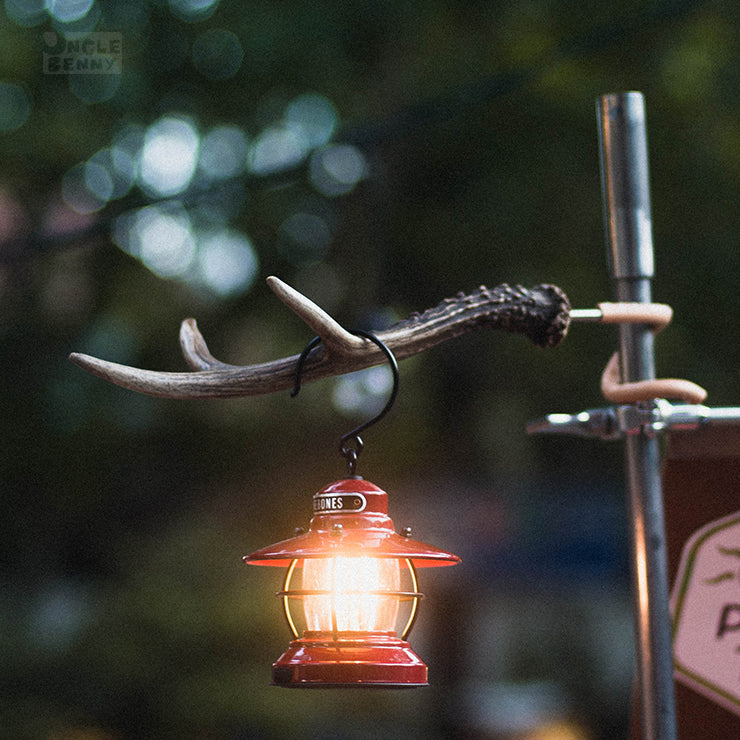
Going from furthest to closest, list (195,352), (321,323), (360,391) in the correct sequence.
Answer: (360,391)
(195,352)
(321,323)

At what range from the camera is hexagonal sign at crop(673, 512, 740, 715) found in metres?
2.74

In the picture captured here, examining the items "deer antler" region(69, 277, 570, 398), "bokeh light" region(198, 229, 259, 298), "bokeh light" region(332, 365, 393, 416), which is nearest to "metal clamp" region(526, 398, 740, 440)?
"deer antler" region(69, 277, 570, 398)

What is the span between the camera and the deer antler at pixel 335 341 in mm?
2189

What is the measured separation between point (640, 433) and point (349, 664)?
91cm

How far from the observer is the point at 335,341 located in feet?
7.44

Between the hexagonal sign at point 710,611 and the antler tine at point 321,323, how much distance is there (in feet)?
3.84

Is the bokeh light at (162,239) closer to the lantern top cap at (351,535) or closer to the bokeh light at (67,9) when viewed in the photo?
the bokeh light at (67,9)

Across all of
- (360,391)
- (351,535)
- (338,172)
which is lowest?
(351,535)

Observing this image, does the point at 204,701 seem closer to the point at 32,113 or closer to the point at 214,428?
the point at 214,428

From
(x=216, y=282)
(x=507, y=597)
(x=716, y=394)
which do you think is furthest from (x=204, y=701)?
(x=507, y=597)

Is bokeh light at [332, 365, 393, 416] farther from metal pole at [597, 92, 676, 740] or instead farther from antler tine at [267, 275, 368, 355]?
antler tine at [267, 275, 368, 355]

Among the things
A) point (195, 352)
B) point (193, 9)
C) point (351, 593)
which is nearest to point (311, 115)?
point (193, 9)

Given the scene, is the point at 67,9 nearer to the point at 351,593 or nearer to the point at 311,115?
the point at 311,115

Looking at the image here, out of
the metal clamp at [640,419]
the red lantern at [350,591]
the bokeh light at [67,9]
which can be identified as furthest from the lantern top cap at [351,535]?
the bokeh light at [67,9]
